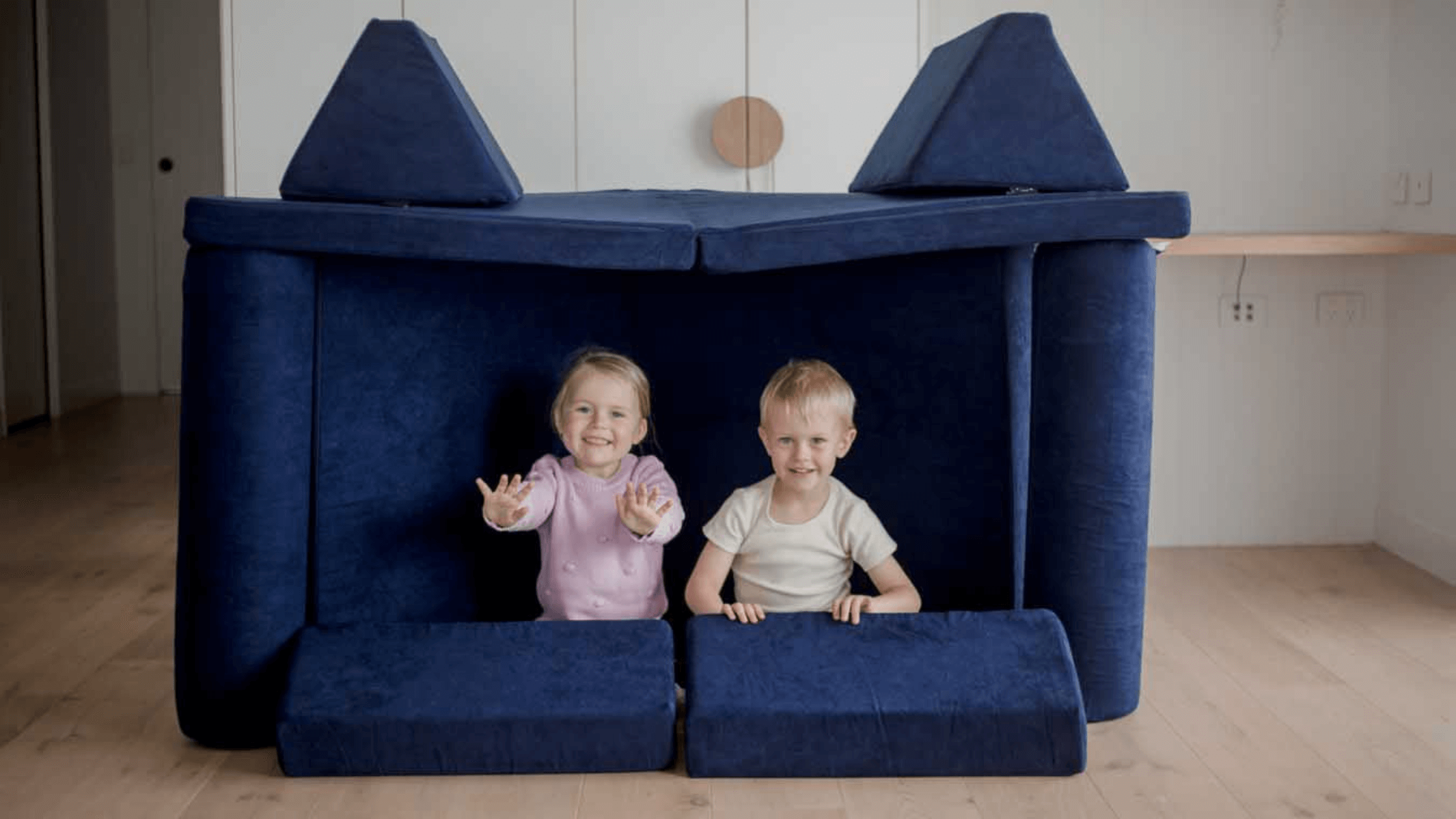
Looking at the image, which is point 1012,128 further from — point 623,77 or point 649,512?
point 623,77

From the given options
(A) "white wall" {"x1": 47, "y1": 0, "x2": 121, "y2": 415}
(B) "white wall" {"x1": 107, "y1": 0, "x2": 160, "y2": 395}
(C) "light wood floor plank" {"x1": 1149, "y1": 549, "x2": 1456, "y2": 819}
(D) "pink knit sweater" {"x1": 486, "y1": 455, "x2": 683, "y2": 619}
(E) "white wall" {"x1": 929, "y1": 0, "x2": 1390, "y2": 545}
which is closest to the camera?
(C) "light wood floor plank" {"x1": 1149, "y1": 549, "x2": 1456, "y2": 819}

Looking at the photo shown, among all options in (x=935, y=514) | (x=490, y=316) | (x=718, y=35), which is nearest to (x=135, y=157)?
(x=718, y=35)

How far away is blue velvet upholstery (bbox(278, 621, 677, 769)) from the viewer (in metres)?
2.35

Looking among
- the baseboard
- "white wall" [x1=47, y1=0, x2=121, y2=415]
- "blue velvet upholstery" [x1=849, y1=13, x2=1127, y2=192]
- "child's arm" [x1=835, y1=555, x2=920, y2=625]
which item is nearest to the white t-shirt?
"child's arm" [x1=835, y1=555, x2=920, y2=625]

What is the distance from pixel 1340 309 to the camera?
13.4ft

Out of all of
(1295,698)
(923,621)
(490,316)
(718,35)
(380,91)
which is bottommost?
(1295,698)

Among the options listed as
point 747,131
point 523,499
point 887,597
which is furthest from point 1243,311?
point 523,499

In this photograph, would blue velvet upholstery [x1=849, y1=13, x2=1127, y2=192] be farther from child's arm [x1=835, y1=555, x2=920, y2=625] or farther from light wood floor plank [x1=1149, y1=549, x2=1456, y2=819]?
light wood floor plank [x1=1149, y1=549, x2=1456, y2=819]

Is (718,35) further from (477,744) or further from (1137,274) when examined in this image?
(477,744)

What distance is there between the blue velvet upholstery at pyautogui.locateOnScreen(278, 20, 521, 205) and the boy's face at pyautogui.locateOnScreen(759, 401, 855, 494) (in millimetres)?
556

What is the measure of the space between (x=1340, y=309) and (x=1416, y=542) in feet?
2.00

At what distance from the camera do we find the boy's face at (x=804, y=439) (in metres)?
2.58

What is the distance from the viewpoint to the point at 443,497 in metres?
2.77

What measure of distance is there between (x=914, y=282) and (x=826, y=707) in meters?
0.78
